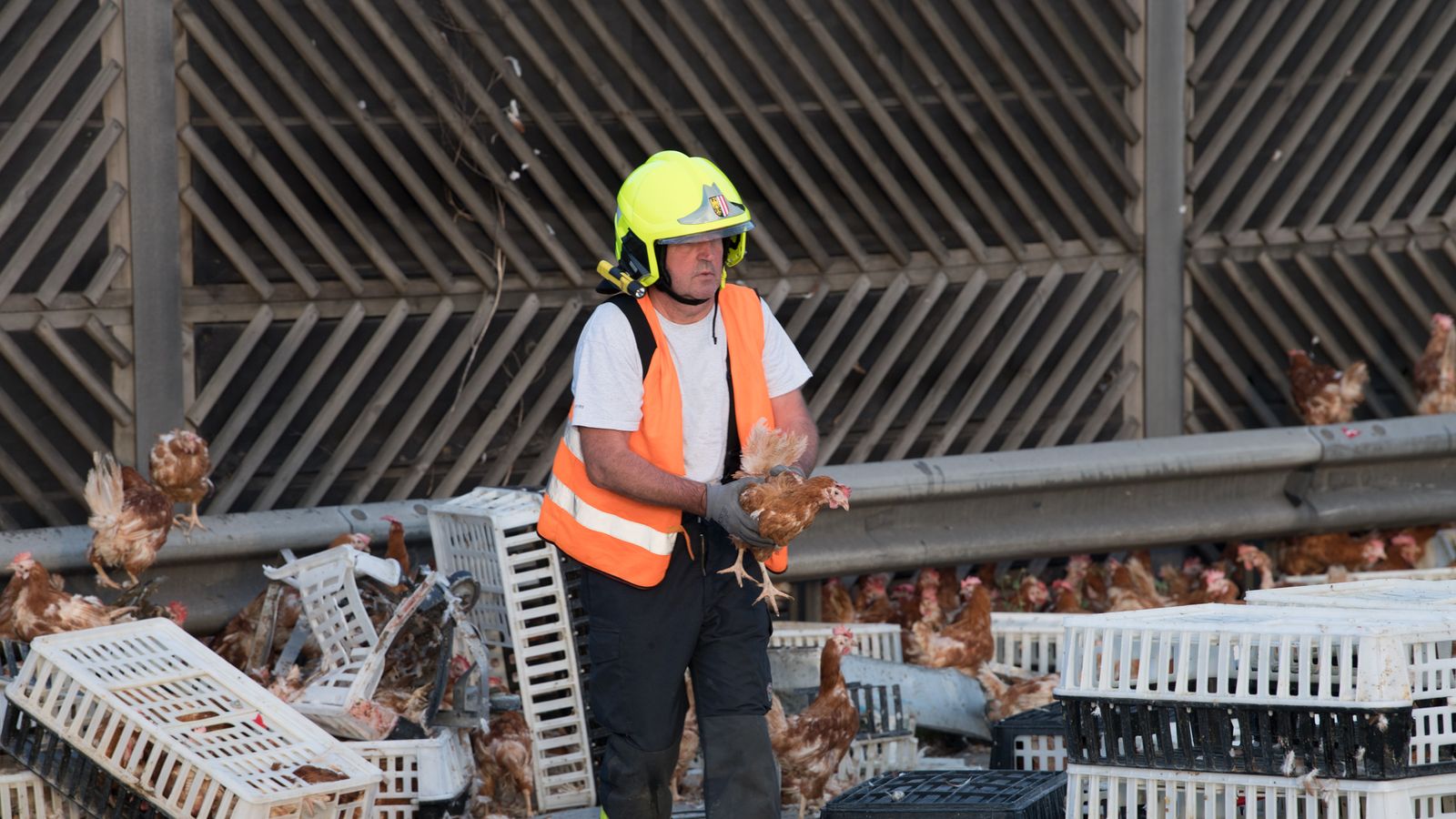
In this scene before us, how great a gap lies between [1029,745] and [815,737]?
0.72 metres

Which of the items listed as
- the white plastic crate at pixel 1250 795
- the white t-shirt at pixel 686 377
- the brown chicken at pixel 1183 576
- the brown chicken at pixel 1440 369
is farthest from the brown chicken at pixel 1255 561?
the white t-shirt at pixel 686 377

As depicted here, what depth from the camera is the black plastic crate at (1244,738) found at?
4125mm

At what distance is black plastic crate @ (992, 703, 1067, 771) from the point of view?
5.65 metres

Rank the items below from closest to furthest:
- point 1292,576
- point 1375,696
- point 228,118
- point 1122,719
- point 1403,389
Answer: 1. point 1375,696
2. point 1122,719
3. point 228,118
4. point 1292,576
5. point 1403,389

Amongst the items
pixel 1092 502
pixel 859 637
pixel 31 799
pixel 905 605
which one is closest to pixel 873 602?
pixel 905 605

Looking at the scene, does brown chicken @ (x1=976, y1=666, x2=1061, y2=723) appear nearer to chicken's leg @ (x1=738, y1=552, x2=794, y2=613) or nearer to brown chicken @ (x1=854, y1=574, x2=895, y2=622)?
brown chicken @ (x1=854, y1=574, x2=895, y2=622)

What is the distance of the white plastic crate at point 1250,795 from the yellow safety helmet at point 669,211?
168cm

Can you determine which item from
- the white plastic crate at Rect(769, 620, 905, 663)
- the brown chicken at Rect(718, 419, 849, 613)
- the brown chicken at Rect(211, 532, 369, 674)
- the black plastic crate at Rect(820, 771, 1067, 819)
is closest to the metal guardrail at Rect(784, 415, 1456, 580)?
the white plastic crate at Rect(769, 620, 905, 663)

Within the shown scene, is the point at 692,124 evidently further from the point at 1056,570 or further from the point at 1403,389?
the point at 1403,389

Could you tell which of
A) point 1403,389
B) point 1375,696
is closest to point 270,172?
point 1375,696

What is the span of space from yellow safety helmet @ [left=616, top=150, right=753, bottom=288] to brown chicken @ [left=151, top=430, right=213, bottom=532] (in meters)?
2.30

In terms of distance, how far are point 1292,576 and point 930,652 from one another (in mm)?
2064

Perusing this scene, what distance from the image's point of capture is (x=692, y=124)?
7504mm

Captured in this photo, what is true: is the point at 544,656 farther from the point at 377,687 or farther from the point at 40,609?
the point at 40,609
